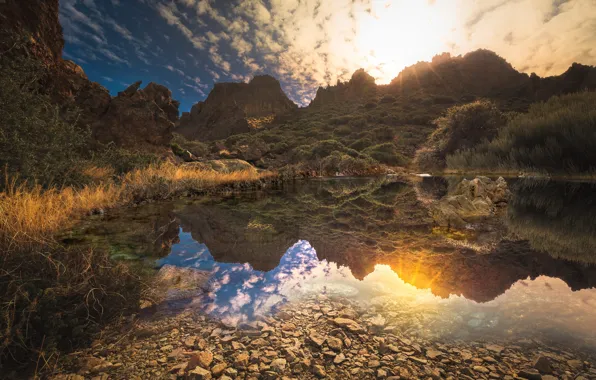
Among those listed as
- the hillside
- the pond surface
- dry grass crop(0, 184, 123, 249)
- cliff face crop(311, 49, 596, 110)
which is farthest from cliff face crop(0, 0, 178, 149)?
cliff face crop(311, 49, 596, 110)

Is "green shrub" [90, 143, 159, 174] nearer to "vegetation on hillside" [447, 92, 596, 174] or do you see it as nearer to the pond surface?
the pond surface

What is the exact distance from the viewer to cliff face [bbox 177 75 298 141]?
289 ft

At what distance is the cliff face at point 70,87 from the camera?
7.89 m

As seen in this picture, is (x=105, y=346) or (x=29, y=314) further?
(x=105, y=346)

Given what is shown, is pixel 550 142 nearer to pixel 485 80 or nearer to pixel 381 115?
pixel 381 115

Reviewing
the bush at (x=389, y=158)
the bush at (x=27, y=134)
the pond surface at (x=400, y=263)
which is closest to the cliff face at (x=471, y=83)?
the bush at (x=389, y=158)

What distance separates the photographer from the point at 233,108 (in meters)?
93.1

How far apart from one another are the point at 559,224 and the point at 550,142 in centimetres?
1525

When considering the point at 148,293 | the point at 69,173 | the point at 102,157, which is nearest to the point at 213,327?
the point at 148,293

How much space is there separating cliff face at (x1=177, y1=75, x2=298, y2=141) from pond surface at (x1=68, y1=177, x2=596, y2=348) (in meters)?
80.3

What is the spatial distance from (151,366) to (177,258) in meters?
2.58

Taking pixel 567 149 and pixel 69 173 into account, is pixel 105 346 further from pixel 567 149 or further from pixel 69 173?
pixel 567 149

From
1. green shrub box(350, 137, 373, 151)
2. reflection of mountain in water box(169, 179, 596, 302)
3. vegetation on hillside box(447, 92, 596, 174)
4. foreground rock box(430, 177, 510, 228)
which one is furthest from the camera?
green shrub box(350, 137, 373, 151)

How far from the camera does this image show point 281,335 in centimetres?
225
